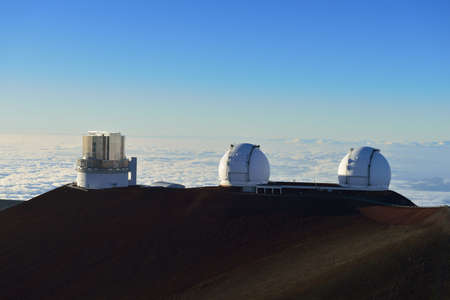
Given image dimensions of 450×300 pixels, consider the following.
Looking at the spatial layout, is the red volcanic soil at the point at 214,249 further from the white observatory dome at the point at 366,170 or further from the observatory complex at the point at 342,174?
the white observatory dome at the point at 366,170

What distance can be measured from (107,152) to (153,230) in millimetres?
14504

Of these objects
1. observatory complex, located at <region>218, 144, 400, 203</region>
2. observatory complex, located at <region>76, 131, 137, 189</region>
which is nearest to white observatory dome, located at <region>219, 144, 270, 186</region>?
observatory complex, located at <region>218, 144, 400, 203</region>

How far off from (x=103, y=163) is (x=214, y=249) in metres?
19.2

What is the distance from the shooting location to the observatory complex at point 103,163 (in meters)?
43.4

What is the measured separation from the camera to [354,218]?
31.0 meters

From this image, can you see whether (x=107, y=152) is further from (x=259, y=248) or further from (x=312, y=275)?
(x=312, y=275)

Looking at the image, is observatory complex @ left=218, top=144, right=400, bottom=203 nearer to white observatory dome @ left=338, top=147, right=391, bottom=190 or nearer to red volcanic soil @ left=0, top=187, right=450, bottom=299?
white observatory dome @ left=338, top=147, right=391, bottom=190

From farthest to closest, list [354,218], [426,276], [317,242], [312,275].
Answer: [354,218], [317,242], [312,275], [426,276]

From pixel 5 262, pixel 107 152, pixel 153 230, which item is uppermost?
pixel 107 152

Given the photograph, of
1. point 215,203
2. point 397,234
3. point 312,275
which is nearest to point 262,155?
point 215,203

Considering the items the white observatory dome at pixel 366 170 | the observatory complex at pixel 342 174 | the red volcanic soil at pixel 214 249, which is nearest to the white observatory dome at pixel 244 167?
the observatory complex at pixel 342 174

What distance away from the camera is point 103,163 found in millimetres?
43688

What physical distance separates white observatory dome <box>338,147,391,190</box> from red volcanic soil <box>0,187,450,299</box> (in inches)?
348

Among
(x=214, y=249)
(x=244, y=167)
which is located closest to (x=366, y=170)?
(x=244, y=167)
